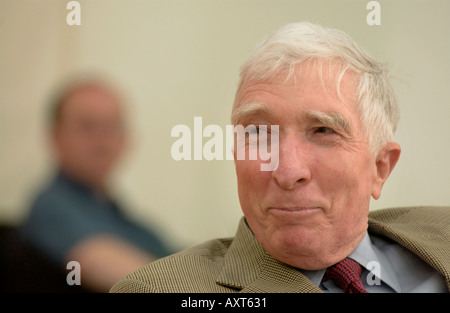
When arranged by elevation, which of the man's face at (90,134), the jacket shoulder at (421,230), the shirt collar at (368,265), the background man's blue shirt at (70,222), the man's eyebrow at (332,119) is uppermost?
the man's eyebrow at (332,119)

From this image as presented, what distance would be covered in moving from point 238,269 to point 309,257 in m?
0.21

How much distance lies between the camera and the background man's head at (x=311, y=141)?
5.68 feet

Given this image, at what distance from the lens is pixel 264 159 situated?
1761 millimetres

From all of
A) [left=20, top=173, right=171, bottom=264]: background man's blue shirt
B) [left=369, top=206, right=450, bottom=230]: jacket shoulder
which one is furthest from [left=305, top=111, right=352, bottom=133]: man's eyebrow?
[left=20, top=173, right=171, bottom=264]: background man's blue shirt

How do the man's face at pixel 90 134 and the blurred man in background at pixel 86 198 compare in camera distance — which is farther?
the man's face at pixel 90 134

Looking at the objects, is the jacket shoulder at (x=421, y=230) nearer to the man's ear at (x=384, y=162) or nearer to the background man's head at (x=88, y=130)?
the man's ear at (x=384, y=162)

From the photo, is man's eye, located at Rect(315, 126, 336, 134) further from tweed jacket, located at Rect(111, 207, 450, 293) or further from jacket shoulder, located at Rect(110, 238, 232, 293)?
jacket shoulder, located at Rect(110, 238, 232, 293)

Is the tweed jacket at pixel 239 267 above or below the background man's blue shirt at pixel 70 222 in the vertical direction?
above

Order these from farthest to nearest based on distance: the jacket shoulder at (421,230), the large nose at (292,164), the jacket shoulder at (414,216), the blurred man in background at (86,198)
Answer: the blurred man in background at (86,198) < the jacket shoulder at (414,216) < the jacket shoulder at (421,230) < the large nose at (292,164)

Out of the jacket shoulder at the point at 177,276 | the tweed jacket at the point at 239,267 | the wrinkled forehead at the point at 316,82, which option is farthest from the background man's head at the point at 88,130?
the wrinkled forehead at the point at 316,82

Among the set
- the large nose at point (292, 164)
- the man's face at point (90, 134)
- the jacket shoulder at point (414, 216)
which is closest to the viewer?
the large nose at point (292, 164)

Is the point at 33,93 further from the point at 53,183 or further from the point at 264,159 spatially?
the point at 264,159

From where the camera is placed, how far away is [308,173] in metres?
1.71

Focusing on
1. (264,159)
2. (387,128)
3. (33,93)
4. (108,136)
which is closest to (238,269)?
(264,159)
